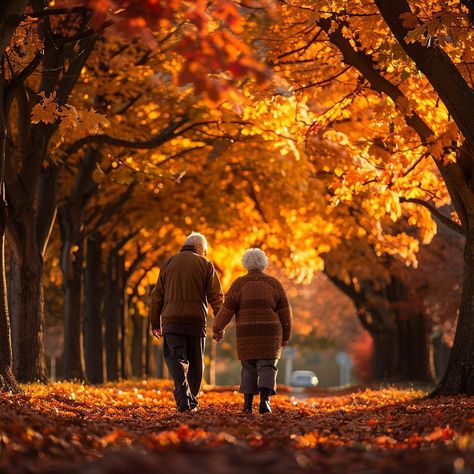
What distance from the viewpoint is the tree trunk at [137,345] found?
113ft

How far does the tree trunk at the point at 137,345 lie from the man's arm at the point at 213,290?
883 inches

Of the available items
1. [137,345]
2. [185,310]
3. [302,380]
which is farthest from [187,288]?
[302,380]

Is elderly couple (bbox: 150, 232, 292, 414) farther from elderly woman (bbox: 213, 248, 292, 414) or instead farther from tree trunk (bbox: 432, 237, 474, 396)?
tree trunk (bbox: 432, 237, 474, 396)

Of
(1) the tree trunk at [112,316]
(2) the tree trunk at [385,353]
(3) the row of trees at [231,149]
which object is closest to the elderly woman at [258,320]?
(3) the row of trees at [231,149]

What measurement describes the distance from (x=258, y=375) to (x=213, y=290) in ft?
4.01

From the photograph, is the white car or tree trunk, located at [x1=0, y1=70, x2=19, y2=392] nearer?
tree trunk, located at [x1=0, y1=70, x2=19, y2=392]

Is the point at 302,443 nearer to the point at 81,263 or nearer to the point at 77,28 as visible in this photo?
the point at 77,28

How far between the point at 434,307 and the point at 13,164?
20645mm

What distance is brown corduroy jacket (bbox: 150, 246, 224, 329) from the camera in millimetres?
11719

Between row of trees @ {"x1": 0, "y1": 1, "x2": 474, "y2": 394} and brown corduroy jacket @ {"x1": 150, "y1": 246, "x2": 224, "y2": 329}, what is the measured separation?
1.97 m

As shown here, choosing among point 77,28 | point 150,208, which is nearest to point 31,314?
point 77,28

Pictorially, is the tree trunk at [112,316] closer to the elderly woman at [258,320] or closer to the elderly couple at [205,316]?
the elderly couple at [205,316]

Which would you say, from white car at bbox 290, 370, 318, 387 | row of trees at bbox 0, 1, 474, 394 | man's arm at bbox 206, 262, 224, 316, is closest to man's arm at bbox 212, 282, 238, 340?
man's arm at bbox 206, 262, 224, 316

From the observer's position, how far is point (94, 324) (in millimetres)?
24797
